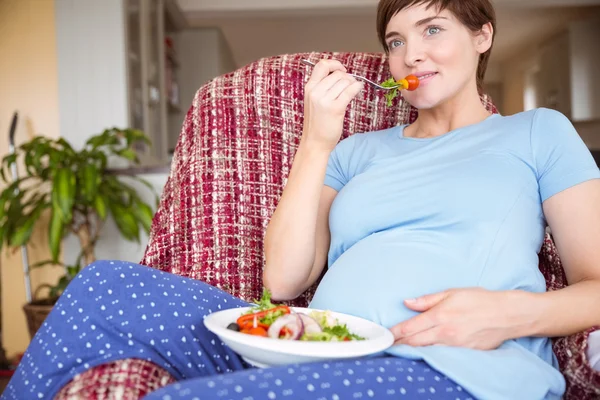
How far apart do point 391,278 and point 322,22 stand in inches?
244

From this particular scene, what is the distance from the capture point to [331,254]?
130cm

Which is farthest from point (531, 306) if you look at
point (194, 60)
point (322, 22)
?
point (322, 22)

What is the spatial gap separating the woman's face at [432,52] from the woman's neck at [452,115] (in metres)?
0.04

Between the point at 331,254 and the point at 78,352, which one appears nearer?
the point at 78,352

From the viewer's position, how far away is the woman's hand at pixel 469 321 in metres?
0.97

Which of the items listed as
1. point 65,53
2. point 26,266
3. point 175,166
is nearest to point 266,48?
point 65,53

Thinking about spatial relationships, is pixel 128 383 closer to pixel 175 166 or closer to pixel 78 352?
pixel 78 352

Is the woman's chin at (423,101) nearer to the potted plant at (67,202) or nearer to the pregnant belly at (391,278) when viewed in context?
the pregnant belly at (391,278)

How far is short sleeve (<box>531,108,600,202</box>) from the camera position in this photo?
1127mm

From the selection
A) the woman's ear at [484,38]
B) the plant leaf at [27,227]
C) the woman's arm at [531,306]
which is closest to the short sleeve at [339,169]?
the woman's ear at [484,38]

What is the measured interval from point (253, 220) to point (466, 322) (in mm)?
645

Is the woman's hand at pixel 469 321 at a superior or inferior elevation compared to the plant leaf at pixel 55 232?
superior

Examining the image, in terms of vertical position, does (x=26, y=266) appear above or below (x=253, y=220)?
below

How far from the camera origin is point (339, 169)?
4.63 feet
